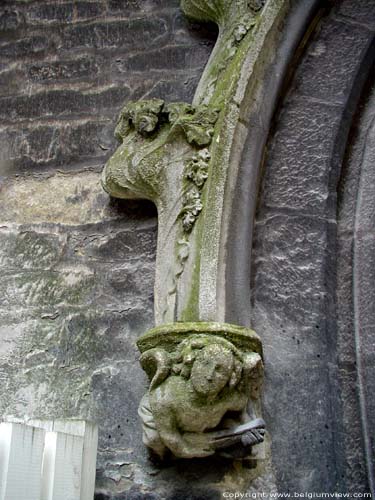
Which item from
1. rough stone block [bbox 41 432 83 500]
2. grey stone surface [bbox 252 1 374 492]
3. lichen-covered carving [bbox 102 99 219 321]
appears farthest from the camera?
lichen-covered carving [bbox 102 99 219 321]

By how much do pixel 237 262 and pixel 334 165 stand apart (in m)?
0.49

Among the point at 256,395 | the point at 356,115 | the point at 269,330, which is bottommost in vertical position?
the point at 256,395

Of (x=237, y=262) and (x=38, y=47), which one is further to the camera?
(x=38, y=47)

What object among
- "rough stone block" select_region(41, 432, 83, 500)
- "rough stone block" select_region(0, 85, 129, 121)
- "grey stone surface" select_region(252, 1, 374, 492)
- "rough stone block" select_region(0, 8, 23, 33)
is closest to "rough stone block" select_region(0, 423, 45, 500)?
"rough stone block" select_region(41, 432, 83, 500)

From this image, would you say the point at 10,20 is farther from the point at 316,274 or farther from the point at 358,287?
the point at 358,287

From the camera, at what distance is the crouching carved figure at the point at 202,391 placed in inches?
67.6

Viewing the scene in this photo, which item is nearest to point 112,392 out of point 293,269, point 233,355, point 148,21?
point 233,355

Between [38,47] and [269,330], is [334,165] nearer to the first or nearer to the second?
[269,330]

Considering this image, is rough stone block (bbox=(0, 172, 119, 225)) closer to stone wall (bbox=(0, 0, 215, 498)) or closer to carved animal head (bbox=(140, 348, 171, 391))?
stone wall (bbox=(0, 0, 215, 498))

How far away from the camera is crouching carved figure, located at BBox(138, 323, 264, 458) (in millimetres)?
1718

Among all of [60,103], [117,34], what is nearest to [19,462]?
[60,103]

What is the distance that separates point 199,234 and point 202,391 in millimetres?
484

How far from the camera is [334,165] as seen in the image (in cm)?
223

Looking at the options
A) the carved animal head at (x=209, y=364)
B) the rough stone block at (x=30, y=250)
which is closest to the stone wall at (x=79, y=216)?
the rough stone block at (x=30, y=250)
